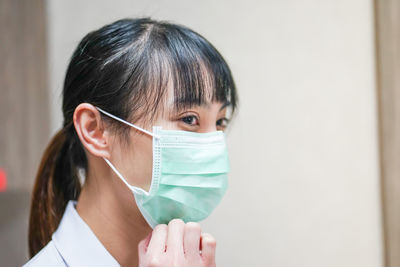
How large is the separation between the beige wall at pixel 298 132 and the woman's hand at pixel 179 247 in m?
0.28

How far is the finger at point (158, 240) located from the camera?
0.80 m

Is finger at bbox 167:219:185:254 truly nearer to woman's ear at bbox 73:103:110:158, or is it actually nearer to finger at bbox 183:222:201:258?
finger at bbox 183:222:201:258

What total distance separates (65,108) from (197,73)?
1.19 feet

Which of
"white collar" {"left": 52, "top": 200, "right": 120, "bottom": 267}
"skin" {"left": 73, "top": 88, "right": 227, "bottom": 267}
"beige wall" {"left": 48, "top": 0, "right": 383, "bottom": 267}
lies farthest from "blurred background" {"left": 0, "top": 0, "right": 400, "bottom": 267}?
"white collar" {"left": 52, "top": 200, "right": 120, "bottom": 267}

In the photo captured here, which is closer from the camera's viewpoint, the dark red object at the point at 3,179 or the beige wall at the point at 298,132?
the beige wall at the point at 298,132

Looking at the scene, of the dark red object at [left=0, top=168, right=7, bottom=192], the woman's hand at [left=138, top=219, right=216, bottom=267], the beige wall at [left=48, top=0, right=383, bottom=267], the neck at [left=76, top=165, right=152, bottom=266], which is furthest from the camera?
the dark red object at [left=0, top=168, right=7, bottom=192]

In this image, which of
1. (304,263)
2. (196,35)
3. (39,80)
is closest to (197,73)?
(196,35)

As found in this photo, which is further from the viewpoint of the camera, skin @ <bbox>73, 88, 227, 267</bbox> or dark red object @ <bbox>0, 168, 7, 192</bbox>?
dark red object @ <bbox>0, 168, 7, 192</bbox>

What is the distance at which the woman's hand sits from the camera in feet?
2.60

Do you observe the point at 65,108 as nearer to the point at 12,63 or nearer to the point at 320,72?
the point at 12,63

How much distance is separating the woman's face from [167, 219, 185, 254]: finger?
10 cm

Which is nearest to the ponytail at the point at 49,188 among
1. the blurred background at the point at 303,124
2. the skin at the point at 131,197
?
the skin at the point at 131,197

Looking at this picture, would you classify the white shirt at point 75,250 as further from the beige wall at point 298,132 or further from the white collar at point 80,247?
the beige wall at point 298,132

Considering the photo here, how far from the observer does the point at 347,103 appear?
1062mm
